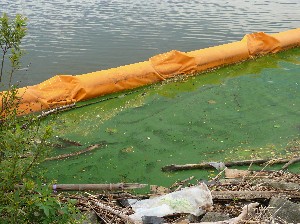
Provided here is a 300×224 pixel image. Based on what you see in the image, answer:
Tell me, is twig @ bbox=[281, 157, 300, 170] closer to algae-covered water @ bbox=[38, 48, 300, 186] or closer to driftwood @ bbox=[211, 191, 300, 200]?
algae-covered water @ bbox=[38, 48, 300, 186]

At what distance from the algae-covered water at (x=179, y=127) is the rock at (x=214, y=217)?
1445mm

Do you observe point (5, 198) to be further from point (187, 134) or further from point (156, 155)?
point (187, 134)

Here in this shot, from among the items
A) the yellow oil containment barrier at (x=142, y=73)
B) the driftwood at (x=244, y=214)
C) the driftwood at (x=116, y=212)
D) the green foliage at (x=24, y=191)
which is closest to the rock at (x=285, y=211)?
the driftwood at (x=244, y=214)

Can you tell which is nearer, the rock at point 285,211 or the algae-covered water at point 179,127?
the rock at point 285,211

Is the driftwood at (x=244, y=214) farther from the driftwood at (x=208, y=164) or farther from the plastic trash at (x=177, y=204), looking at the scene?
the driftwood at (x=208, y=164)

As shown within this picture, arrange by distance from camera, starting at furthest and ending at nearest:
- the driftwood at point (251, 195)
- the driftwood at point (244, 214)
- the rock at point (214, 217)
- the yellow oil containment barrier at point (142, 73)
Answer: the yellow oil containment barrier at point (142, 73) < the driftwood at point (251, 195) < the rock at point (214, 217) < the driftwood at point (244, 214)

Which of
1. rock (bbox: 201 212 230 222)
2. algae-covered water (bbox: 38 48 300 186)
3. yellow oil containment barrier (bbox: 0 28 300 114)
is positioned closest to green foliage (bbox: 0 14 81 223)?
rock (bbox: 201 212 230 222)

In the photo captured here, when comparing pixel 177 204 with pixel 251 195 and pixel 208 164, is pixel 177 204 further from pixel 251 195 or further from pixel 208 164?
pixel 208 164

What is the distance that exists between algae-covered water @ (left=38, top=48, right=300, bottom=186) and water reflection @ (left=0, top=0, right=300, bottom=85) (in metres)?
2.47

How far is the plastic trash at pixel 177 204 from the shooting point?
4.07 metres

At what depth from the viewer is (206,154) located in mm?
6035

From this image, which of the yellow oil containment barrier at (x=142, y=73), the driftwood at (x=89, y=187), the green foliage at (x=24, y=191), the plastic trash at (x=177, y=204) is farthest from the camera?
the yellow oil containment barrier at (x=142, y=73)

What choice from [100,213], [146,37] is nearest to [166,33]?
[146,37]

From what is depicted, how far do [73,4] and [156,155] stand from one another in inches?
443
